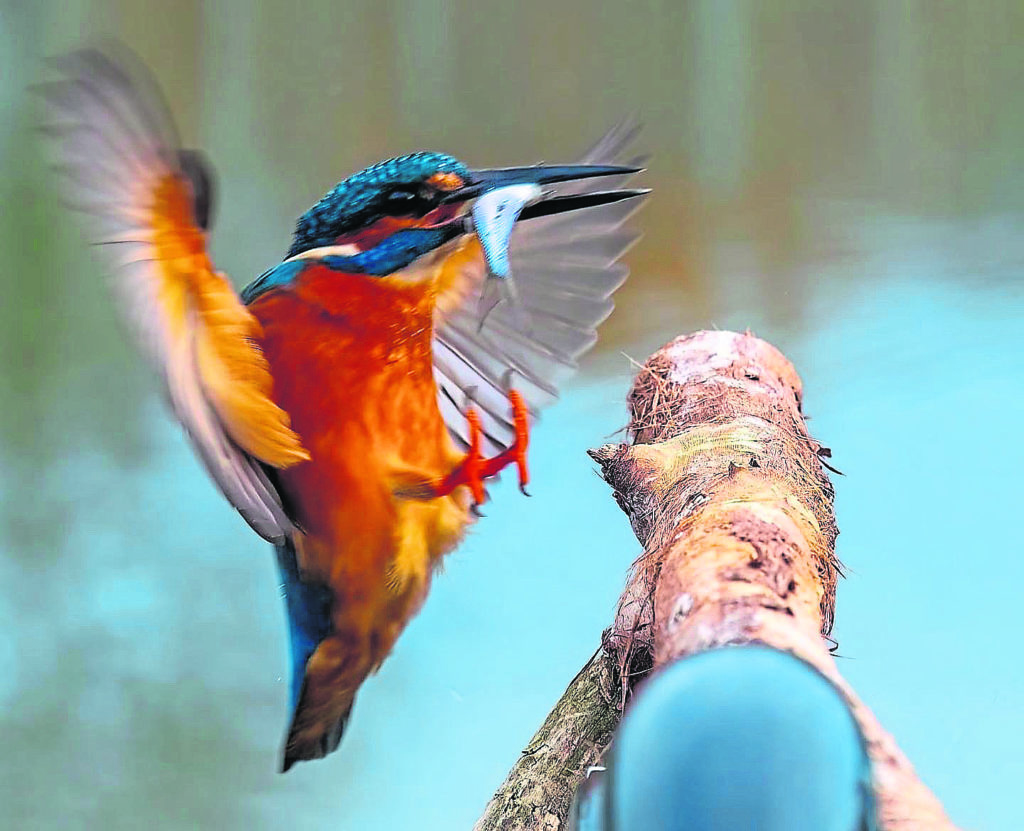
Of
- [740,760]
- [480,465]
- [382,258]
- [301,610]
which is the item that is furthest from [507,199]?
[740,760]

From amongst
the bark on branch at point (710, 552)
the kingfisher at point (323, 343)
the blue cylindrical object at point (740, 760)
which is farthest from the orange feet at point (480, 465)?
the blue cylindrical object at point (740, 760)

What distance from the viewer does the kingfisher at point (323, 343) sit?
817mm

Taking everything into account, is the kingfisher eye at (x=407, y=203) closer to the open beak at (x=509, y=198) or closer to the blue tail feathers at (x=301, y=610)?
the open beak at (x=509, y=198)

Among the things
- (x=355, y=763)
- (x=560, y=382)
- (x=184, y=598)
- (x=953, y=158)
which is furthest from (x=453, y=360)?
(x=953, y=158)

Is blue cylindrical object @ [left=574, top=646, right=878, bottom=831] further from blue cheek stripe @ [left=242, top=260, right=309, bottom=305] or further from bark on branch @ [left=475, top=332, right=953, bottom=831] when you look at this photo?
blue cheek stripe @ [left=242, top=260, right=309, bottom=305]

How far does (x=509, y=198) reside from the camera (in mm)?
874

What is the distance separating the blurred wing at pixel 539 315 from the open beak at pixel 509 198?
0.13 m

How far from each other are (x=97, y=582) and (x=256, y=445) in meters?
1.35

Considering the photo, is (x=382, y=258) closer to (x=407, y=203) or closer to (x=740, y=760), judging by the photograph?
(x=407, y=203)

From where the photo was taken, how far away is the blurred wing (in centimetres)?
112

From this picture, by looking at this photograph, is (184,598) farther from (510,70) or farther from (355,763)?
(510,70)

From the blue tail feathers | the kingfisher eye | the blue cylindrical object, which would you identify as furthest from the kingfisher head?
the blue cylindrical object

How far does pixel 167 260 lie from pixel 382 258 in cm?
16

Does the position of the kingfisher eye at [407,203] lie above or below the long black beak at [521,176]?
below
